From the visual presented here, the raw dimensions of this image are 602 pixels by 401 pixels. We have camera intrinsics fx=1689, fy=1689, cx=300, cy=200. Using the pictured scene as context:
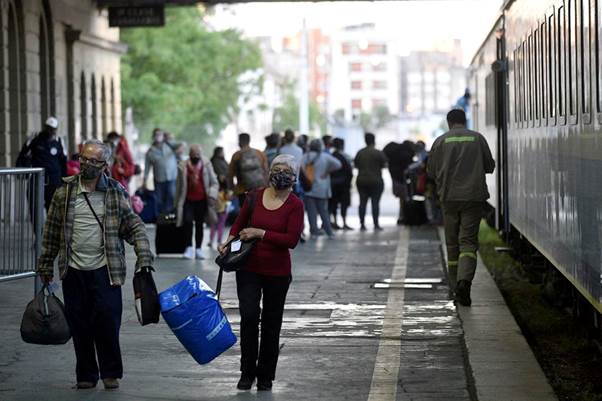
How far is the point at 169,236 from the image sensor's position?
74.0 ft

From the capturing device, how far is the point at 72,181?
10.6 meters

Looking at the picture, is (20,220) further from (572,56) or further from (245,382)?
(572,56)

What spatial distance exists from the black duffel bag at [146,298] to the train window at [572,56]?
118 inches

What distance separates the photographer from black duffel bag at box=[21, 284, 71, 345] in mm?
10492

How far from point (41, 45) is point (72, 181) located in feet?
83.3

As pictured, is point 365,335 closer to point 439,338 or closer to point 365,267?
point 439,338

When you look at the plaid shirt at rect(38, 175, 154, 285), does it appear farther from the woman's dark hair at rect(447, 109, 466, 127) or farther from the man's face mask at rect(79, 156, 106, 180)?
the woman's dark hair at rect(447, 109, 466, 127)

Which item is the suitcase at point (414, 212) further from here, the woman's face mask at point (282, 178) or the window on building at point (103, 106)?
the woman's face mask at point (282, 178)

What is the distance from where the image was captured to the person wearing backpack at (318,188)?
92.9ft

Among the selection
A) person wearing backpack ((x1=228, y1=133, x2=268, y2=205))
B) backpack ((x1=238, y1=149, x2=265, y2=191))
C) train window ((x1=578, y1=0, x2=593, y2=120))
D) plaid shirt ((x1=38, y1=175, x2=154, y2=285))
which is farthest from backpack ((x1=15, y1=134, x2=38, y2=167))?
train window ((x1=578, y1=0, x2=593, y2=120))

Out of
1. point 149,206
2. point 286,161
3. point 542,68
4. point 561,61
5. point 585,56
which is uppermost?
point 542,68

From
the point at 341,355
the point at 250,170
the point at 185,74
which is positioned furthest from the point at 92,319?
the point at 185,74

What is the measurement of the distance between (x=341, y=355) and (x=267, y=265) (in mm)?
2014

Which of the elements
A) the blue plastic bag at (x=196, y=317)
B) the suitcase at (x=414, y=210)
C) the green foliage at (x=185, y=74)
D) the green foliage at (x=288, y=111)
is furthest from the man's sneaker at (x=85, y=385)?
the green foliage at (x=288, y=111)
